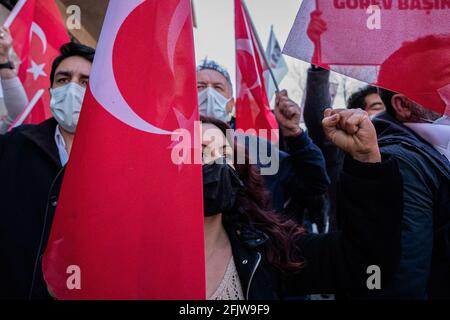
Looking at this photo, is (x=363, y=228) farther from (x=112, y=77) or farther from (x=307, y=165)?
(x=307, y=165)

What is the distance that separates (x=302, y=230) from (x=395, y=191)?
0.47 metres

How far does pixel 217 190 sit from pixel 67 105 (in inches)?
43.1

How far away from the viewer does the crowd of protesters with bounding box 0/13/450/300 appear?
168 cm

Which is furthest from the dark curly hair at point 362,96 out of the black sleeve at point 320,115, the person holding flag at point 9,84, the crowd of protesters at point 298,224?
the person holding flag at point 9,84

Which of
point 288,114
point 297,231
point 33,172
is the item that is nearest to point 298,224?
point 297,231

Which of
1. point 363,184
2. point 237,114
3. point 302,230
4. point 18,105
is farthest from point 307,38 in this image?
point 18,105

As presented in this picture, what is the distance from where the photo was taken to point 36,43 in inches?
152

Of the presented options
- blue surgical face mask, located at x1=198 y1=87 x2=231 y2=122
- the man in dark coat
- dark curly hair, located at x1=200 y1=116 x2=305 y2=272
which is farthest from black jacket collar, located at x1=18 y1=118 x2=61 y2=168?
blue surgical face mask, located at x1=198 y1=87 x2=231 y2=122

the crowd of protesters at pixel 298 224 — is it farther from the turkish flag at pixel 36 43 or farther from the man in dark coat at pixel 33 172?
the turkish flag at pixel 36 43

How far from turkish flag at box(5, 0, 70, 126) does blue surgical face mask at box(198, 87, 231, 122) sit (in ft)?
3.55

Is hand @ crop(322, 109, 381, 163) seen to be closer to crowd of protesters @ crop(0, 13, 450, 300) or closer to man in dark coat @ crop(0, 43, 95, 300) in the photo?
crowd of protesters @ crop(0, 13, 450, 300)
